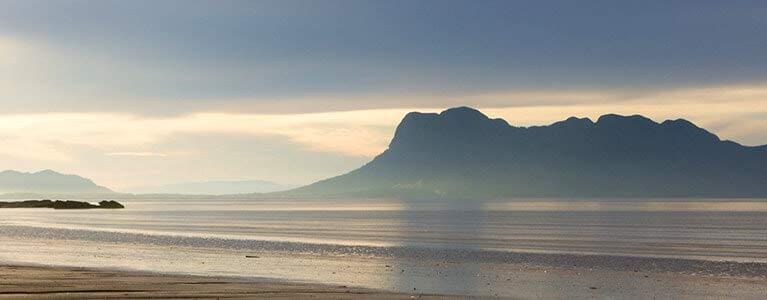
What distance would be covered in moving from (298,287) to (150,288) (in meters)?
5.38

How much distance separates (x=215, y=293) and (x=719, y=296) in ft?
57.2

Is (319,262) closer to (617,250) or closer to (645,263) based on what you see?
(645,263)

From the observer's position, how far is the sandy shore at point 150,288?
31.6m

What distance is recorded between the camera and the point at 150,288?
34344 millimetres

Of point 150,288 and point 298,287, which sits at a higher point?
point 150,288

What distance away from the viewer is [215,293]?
32.8m

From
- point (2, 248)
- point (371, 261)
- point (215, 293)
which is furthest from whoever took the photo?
point (2, 248)

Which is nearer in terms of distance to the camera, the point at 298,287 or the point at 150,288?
the point at 150,288

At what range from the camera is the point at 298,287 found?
120ft

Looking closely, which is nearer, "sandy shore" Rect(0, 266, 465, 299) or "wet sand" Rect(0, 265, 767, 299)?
"sandy shore" Rect(0, 266, 465, 299)

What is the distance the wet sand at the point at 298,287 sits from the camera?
106 ft

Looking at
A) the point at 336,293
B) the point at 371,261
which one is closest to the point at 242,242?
the point at 371,261

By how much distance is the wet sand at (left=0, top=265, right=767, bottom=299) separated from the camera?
32.4m

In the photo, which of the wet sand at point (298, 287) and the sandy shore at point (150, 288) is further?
the wet sand at point (298, 287)
